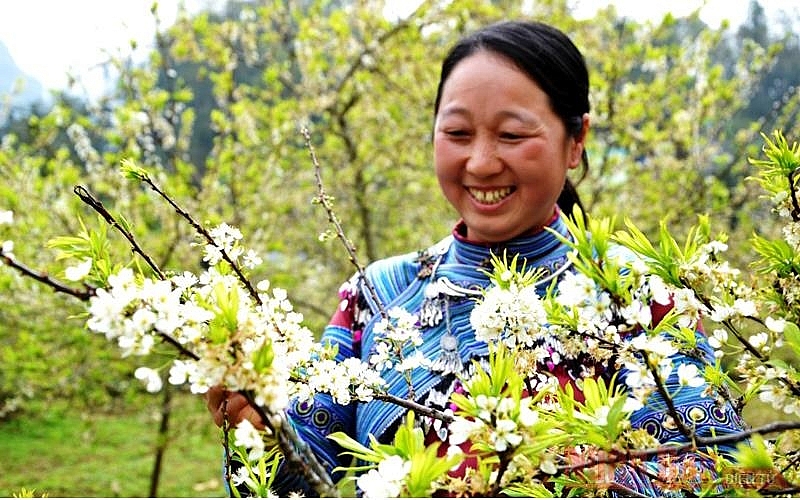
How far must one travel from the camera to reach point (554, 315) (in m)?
0.81

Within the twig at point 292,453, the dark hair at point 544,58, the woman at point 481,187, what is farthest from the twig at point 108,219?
the dark hair at point 544,58

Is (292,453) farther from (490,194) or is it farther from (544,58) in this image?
(544,58)

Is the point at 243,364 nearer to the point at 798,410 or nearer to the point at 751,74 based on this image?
the point at 798,410

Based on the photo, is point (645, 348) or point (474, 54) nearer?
point (645, 348)

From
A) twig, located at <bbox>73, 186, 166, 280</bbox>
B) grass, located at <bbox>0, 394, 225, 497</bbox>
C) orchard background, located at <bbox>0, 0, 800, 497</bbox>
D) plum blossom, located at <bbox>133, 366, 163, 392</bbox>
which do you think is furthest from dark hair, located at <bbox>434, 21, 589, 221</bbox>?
grass, located at <bbox>0, 394, 225, 497</bbox>

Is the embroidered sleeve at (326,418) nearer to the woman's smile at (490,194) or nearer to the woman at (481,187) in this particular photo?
the woman at (481,187)

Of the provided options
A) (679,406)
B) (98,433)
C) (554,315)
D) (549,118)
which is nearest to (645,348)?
(554,315)

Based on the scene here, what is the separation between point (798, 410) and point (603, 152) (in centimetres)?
469

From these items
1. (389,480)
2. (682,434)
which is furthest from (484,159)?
(389,480)

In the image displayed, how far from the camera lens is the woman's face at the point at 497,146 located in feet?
4.59

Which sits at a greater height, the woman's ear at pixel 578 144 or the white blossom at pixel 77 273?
the woman's ear at pixel 578 144

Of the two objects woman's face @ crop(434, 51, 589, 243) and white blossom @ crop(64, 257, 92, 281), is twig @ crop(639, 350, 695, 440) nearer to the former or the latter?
white blossom @ crop(64, 257, 92, 281)

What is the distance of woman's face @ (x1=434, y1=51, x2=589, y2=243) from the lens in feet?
4.59

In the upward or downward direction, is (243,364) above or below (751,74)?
A: below
